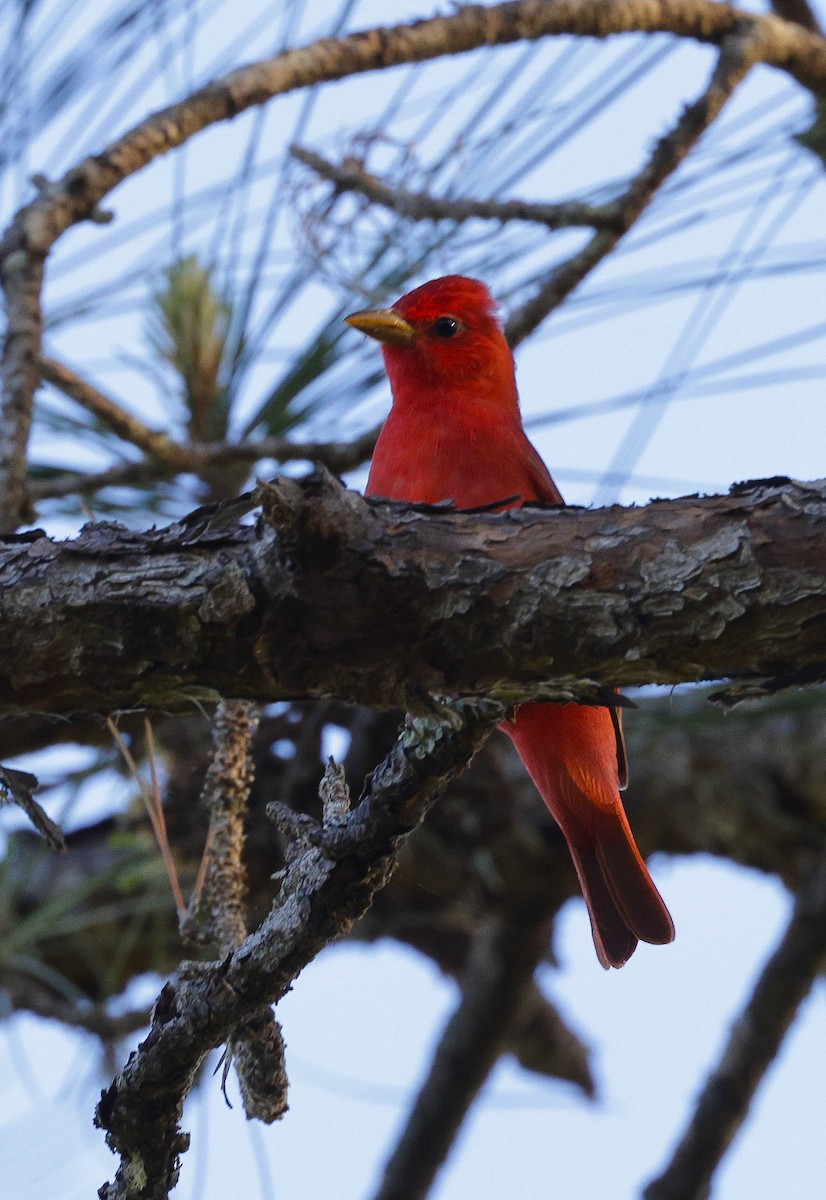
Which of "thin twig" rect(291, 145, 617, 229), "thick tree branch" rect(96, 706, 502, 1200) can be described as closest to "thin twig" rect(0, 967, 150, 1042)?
"thick tree branch" rect(96, 706, 502, 1200)

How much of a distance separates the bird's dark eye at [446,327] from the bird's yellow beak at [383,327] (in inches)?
2.8

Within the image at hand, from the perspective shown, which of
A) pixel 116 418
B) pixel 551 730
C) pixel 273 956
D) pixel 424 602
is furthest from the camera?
pixel 116 418

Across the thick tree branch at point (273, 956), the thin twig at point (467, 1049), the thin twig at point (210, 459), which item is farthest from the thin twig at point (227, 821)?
the thin twig at point (467, 1049)

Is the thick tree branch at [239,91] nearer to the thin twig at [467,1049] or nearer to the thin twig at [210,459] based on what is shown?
the thin twig at [210,459]

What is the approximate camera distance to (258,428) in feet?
12.3

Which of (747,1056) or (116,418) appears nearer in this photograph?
(116,418)

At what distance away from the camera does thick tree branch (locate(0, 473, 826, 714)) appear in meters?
1.80

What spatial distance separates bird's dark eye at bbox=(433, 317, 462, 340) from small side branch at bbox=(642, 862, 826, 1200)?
1860 mm

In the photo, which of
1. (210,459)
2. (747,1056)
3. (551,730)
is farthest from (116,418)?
(747,1056)

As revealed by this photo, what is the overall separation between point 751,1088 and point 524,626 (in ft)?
8.62

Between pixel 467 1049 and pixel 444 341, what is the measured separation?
6.60 ft

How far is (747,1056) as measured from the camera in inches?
157

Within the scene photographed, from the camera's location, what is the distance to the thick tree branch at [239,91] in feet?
9.70

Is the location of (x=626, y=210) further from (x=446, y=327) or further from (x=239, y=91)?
(x=239, y=91)
